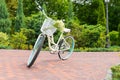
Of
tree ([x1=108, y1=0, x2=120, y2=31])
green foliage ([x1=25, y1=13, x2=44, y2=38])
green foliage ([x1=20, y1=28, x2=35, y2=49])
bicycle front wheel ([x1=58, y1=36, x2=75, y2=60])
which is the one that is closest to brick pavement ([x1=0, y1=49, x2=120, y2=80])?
bicycle front wheel ([x1=58, y1=36, x2=75, y2=60])

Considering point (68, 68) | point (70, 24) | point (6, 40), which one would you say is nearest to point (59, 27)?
point (68, 68)

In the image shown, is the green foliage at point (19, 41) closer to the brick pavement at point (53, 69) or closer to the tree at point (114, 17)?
the brick pavement at point (53, 69)

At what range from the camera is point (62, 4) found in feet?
86.6

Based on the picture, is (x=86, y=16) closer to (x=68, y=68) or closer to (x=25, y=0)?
(x=25, y=0)

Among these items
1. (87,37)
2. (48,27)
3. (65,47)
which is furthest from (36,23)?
(48,27)

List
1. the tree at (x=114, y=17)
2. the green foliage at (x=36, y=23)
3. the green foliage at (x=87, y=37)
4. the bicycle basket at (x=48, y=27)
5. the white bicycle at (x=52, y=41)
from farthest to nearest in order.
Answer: the tree at (x=114, y=17), the green foliage at (x=87, y=37), the green foliage at (x=36, y=23), the bicycle basket at (x=48, y=27), the white bicycle at (x=52, y=41)

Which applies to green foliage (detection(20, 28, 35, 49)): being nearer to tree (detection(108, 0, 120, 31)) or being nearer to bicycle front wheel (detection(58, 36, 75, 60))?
bicycle front wheel (detection(58, 36, 75, 60))

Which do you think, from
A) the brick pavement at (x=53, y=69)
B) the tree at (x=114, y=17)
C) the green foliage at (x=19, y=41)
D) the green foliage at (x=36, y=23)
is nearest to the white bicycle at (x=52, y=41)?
the brick pavement at (x=53, y=69)

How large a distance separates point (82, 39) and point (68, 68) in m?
8.30

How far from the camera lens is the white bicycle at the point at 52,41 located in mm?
7262

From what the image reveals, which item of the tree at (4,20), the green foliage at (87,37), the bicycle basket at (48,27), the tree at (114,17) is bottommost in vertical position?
the tree at (114,17)

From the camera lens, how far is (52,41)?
7941 millimetres

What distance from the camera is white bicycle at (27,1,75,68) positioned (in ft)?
23.8

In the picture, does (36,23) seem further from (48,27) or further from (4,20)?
(48,27)
